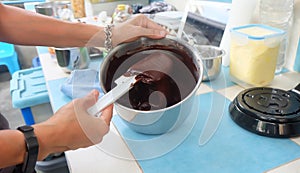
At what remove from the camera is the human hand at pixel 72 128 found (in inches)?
18.4

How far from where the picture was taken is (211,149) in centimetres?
59

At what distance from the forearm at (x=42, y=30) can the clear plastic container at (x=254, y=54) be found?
0.43 m

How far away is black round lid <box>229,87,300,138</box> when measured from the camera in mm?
601

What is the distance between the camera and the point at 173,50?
63 centimetres

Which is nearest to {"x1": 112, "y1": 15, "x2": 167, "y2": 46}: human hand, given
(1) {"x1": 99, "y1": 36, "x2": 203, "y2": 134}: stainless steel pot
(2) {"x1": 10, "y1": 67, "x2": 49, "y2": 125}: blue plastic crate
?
(1) {"x1": 99, "y1": 36, "x2": 203, "y2": 134}: stainless steel pot

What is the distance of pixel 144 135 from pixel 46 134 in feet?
0.80

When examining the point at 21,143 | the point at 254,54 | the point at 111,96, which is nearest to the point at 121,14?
the point at 254,54

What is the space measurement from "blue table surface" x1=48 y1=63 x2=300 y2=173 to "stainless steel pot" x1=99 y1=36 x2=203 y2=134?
0.04 m

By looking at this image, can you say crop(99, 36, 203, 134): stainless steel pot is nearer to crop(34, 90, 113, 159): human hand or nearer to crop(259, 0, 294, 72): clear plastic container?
crop(34, 90, 113, 159): human hand

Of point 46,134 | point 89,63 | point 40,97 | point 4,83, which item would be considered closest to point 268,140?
point 46,134

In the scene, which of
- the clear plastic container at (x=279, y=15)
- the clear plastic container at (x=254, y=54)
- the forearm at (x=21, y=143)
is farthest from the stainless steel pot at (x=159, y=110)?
the clear plastic container at (x=279, y=15)

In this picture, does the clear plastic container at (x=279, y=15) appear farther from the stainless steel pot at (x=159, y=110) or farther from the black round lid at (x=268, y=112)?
the stainless steel pot at (x=159, y=110)

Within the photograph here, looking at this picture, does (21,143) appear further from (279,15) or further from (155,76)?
(279,15)

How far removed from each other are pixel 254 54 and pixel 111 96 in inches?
18.6
